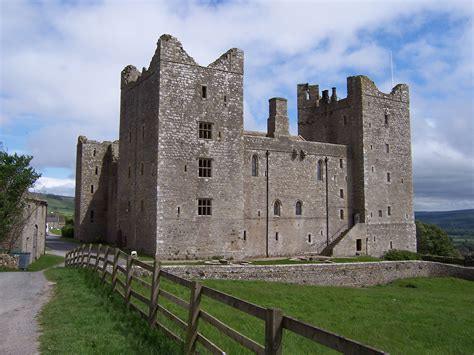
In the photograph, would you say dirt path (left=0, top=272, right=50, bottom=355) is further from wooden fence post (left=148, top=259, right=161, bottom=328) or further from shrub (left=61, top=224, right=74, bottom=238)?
shrub (left=61, top=224, right=74, bottom=238)

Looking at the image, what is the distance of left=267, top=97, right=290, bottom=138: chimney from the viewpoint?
125 ft

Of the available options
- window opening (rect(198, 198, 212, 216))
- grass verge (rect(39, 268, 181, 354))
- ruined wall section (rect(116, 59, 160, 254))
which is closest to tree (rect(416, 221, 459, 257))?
window opening (rect(198, 198, 212, 216))

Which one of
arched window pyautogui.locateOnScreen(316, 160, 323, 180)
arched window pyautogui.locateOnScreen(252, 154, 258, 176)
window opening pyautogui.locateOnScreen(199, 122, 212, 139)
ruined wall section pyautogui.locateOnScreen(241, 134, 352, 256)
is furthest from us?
arched window pyautogui.locateOnScreen(316, 160, 323, 180)

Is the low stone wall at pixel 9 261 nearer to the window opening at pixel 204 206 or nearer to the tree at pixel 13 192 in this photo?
the tree at pixel 13 192

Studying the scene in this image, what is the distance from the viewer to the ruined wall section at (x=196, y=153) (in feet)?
98.6

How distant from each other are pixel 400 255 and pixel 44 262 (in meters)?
28.8

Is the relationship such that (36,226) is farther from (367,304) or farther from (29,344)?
(29,344)

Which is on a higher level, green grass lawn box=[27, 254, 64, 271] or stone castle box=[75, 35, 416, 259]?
stone castle box=[75, 35, 416, 259]

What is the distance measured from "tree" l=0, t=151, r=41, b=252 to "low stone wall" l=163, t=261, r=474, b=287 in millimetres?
10119

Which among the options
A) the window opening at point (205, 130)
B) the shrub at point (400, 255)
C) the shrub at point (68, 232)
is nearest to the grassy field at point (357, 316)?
the window opening at point (205, 130)

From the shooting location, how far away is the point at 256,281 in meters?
25.6

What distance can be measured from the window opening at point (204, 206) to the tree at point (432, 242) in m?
40.0

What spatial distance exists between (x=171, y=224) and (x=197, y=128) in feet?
22.0

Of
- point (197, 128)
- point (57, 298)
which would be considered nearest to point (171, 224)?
point (197, 128)
